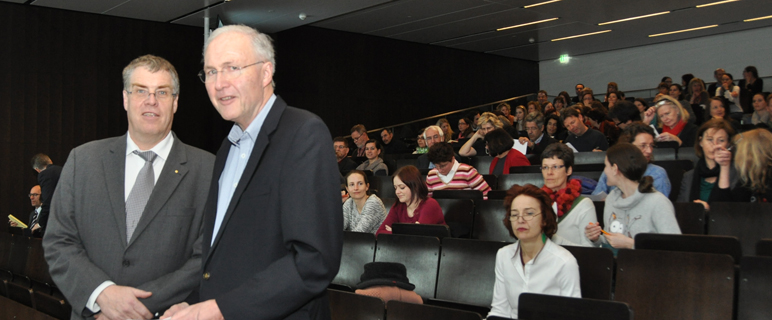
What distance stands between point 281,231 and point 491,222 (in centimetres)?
324

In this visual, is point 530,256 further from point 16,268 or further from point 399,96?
point 399,96

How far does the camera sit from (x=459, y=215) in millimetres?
4617

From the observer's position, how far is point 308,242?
4.08 ft

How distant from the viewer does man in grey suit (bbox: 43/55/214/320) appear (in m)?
1.77

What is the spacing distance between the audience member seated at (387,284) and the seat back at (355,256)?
70cm

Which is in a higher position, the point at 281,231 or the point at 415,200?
A: the point at 281,231

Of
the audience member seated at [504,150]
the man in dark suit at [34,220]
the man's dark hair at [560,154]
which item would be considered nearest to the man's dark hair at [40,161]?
the man in dark suit at [34,220]

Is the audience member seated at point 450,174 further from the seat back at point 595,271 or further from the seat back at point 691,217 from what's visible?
the seat back at point 595,271

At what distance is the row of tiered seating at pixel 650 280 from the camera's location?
8.59 ft

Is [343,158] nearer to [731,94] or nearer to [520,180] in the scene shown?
[520,180]

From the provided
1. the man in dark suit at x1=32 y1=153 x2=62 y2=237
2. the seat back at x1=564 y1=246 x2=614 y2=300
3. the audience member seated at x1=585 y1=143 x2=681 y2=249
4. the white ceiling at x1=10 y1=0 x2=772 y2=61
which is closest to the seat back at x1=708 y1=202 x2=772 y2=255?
the audience member seated at x1=585 y1=143 x2=681 y2=249

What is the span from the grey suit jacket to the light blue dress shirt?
0.45 metres

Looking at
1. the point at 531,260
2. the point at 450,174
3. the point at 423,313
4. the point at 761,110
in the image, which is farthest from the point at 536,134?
the point at 423,313

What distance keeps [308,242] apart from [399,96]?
40.4 feet
